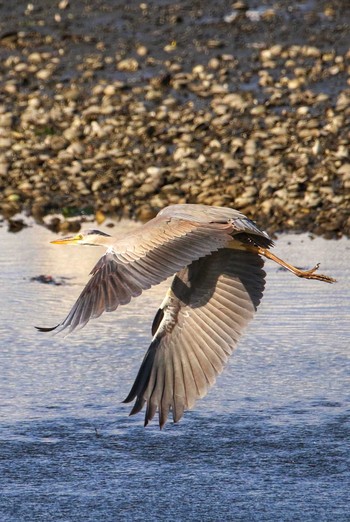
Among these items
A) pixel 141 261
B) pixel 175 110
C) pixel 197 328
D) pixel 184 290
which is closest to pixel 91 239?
pixel 184 290

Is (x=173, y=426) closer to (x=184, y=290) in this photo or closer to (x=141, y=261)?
(x=184, y=290)

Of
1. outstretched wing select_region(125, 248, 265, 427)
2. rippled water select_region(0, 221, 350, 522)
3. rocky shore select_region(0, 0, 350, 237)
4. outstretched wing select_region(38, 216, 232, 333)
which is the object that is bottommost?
rocky shore select_region(0, 0, 350, 237)

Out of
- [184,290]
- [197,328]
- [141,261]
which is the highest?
[141,261]

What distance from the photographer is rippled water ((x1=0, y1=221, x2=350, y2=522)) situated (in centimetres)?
607

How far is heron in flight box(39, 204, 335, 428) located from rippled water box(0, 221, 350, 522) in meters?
0.59

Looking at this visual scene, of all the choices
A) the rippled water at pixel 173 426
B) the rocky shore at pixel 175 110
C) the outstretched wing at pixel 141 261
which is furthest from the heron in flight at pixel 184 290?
the rocky shore at pixel 175 110

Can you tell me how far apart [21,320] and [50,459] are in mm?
2709

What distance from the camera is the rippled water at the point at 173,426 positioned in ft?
19.9

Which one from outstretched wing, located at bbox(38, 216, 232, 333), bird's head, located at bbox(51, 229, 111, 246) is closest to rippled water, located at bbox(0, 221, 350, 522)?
bird's head, located at bbox(51, 229, 111, 246)

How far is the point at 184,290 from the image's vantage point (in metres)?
6.24

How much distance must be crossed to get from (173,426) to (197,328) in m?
1.16

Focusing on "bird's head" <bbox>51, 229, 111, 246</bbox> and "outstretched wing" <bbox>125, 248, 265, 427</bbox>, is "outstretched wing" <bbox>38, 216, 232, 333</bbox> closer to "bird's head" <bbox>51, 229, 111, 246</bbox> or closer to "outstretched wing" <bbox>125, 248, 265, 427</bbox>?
"outstretched wing" <bbox>125, 248, 265, 427</bbox>

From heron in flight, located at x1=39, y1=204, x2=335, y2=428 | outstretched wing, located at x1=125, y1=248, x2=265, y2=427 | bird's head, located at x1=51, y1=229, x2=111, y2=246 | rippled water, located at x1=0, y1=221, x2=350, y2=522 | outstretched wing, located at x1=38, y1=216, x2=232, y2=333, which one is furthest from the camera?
bird's head, located at x1=51, y1=229, x2=111, y2=246

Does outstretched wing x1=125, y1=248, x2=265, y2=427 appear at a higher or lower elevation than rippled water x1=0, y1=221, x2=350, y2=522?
higher
